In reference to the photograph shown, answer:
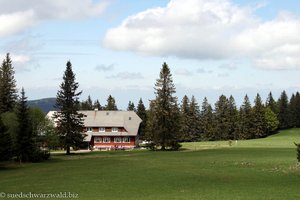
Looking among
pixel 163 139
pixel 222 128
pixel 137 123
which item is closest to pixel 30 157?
pixel 163 139

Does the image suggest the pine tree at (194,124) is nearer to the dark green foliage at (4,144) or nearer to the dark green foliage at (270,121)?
the dark green foliage at (270,121)

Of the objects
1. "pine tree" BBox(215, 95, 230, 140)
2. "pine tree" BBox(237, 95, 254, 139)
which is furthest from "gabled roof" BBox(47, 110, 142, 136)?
"pine tree" BBox(237, 95, 254, 139)

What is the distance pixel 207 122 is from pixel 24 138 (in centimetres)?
8396

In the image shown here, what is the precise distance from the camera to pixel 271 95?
159000mm

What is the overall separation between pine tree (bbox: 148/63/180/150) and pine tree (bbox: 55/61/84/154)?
14159 mm

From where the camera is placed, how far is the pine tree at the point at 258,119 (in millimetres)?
129500

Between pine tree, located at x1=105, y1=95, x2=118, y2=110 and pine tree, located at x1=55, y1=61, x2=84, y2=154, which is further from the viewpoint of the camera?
pine tree, located at x1=105, y1=95, x2=118, y2=110

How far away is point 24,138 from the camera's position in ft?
183

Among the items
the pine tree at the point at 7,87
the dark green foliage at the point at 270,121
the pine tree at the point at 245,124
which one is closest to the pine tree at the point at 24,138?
the pine tree at the point at 7,87

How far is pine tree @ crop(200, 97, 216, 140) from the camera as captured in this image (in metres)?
130

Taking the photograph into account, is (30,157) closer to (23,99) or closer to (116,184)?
(23,99)

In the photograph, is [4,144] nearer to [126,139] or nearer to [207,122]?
[126,139]

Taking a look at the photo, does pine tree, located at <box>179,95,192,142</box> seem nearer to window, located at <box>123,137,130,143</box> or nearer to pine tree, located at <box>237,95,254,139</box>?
pine tree, located at <box>237,95,254,139</box>

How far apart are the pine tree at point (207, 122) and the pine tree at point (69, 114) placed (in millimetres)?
63740
